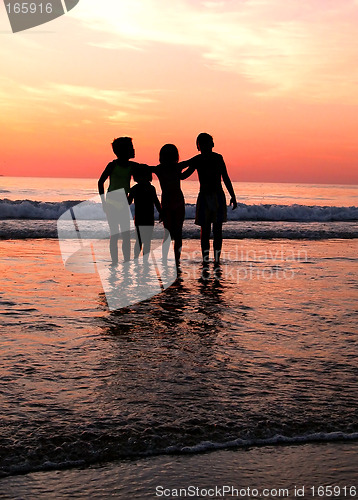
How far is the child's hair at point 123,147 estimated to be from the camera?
899cm

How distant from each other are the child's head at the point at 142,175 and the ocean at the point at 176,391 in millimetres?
2567

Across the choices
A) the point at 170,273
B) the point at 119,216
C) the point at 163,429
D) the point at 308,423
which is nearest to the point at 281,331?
the point at 308,423

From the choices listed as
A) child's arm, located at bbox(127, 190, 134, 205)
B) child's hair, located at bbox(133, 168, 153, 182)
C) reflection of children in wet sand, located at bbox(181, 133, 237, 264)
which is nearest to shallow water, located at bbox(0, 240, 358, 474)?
child's arm, located at bbox(127, 190, 134, 205)

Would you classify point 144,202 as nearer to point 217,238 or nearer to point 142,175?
point 142,175

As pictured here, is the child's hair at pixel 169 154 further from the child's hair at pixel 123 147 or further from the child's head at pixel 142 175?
the child's hair at pixel 123 147

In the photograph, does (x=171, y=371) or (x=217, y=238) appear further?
(x=217, y=238)

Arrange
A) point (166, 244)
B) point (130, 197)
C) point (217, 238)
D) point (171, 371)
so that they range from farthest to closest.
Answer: point (217, 238) → point (166, 244) → point (130, 197) → point (171, 371)

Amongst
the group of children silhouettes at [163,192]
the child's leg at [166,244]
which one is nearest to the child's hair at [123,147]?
the group of children silhouettes at [163,192]

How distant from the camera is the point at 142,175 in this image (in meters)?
9.50

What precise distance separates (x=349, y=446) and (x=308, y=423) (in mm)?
270

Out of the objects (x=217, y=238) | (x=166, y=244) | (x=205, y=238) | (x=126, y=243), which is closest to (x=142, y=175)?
(x=126, y=243)

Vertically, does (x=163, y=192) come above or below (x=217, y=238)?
above

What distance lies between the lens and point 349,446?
2947mm

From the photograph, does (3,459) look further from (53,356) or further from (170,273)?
(170,273)
